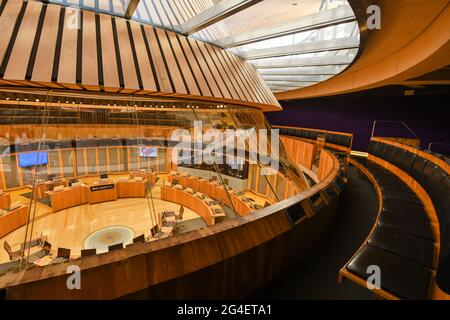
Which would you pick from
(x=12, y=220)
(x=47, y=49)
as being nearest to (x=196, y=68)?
(x=47, y=49)

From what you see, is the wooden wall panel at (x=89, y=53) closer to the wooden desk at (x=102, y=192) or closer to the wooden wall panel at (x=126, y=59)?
the wooden wall panel at (x=126, y=59)

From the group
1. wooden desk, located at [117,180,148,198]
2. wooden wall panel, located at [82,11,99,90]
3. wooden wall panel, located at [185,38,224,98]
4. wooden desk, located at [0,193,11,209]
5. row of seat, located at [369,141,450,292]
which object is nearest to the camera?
row of seat, located at [369,141,450,292]

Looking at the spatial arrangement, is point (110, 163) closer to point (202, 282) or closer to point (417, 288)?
point (202, 282)

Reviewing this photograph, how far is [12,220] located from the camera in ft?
26.1

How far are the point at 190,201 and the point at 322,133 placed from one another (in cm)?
872

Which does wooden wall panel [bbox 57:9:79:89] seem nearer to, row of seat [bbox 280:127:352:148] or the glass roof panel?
the glass roof panel

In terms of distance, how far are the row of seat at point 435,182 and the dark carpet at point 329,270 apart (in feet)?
2.17

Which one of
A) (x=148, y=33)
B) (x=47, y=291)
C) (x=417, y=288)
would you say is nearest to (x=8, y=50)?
(x=148, y=33)

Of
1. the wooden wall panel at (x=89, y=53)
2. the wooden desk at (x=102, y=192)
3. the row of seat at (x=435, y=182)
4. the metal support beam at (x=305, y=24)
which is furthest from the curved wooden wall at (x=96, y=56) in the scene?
the wooden desk at (x=102, y=192)

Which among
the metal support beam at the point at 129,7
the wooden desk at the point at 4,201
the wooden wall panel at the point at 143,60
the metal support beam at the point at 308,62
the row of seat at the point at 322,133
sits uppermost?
the metal support beam at the point at 308,62

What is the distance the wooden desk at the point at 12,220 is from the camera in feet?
24.8

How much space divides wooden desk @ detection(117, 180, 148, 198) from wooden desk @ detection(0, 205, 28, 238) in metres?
3.85

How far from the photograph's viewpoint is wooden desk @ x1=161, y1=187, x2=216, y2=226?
29.9 feet

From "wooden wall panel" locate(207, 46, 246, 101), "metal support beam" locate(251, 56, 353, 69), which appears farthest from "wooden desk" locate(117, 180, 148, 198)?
"wooden wall panel" locate(207, 46, 246, 101)
